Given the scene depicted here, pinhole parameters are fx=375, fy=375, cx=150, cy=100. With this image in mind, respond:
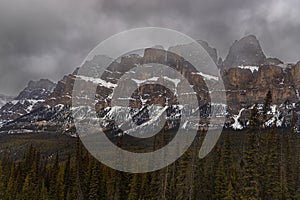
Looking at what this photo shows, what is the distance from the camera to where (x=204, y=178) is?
70.9 meters

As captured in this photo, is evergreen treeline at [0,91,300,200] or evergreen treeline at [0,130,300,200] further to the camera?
evergreen treeline at [0,130,300,200]

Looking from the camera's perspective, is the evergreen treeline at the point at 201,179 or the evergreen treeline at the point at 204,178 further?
the evergreen treeline at the point at 201,179

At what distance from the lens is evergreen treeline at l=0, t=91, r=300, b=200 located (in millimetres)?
56719

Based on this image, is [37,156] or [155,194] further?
[37,156]

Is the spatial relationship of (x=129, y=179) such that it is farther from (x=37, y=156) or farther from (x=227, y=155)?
(x=37, y=156)

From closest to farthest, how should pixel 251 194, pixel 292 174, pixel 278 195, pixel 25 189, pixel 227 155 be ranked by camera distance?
pixel 251 194, pixel 278 195, pixel 292 174, pixel 227 155, pixel 25 189

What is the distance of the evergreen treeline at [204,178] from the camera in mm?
56719

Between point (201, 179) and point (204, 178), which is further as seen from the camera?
point (204, 178)

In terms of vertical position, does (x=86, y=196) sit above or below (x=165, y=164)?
below

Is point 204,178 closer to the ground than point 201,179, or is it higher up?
higher up

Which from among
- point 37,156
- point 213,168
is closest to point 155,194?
point 213,168

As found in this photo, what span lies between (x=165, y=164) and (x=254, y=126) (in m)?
19.0

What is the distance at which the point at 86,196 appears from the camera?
268 feet

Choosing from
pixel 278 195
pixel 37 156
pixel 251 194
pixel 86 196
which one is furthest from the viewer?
pixel 37 156
